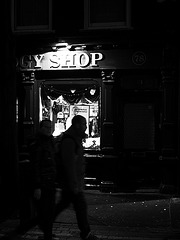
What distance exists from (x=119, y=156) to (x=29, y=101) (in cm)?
278

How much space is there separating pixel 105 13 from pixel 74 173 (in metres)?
6.54

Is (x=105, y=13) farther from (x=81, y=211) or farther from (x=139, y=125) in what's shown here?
(x=81, y=211)

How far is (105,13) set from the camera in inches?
472

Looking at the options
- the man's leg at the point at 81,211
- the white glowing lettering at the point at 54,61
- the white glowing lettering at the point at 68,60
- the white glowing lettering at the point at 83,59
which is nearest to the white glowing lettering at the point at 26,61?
the white glowing lettering at the point at 54,61

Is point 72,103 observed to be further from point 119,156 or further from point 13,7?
point 13,7

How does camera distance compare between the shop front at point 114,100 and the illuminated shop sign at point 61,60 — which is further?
the illuminated shop sign at point 61,60

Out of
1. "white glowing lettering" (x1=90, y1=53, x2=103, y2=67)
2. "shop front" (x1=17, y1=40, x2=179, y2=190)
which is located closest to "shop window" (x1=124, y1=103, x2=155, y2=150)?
"shop front" (x1=17, y1=40, x2=179, y2=190)

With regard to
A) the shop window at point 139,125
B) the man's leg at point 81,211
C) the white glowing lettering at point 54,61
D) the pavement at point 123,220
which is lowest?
the pavement at point 123,220

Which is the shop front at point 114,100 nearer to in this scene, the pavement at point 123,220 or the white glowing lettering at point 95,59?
the white glowing lettering at point 95,59

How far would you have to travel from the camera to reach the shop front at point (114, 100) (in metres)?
11.4

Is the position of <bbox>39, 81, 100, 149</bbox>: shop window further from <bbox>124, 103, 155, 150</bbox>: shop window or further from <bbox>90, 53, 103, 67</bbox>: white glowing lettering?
<bbox>124, 103, 155, 150</bbox>: shop window

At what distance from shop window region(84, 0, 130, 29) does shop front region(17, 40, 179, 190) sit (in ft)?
2.33

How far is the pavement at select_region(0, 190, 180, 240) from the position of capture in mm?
7477

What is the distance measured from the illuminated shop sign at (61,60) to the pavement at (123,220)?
3386 mm
